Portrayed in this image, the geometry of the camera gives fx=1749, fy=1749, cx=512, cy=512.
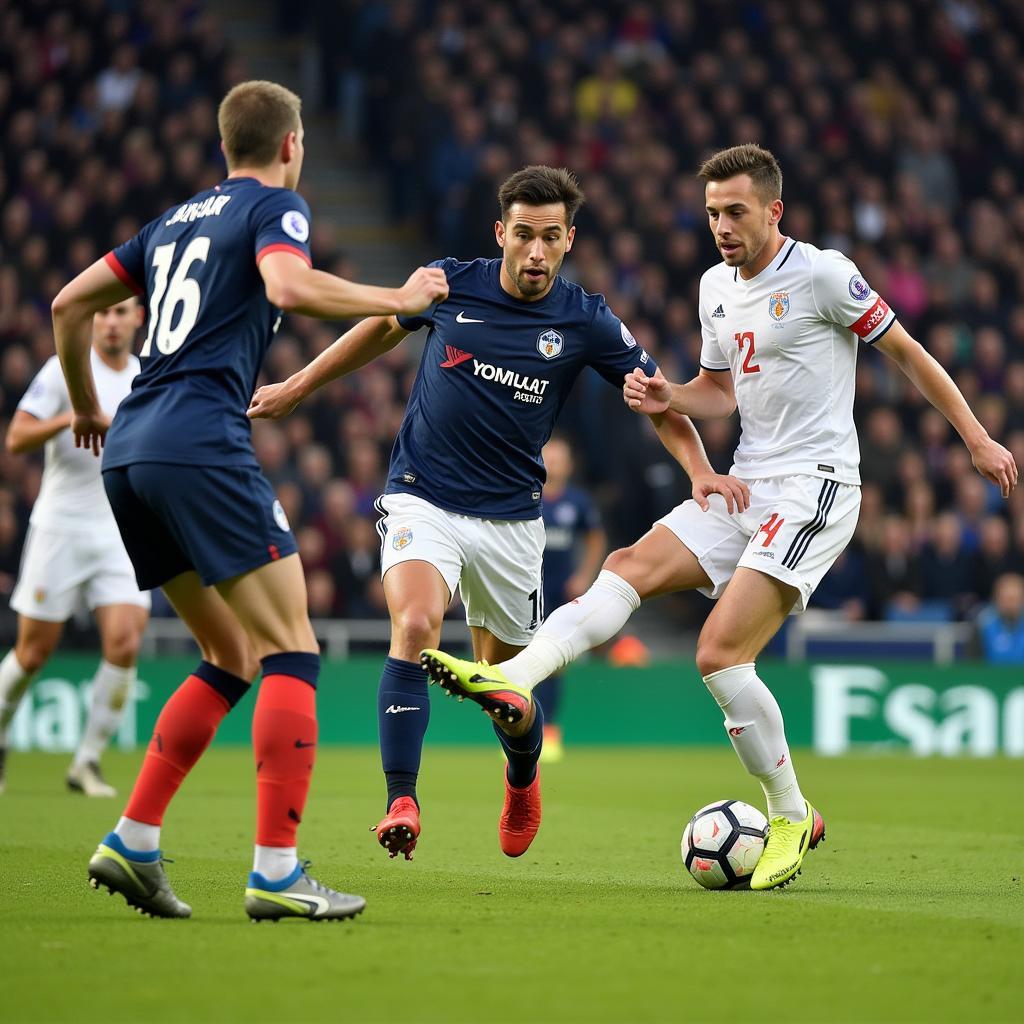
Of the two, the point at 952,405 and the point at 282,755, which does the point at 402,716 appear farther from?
the point at 952,405

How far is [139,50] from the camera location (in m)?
19.7

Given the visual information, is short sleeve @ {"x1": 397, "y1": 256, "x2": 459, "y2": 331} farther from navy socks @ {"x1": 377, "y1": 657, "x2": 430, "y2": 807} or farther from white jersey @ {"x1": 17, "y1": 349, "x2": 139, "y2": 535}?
white jersey @ {"x1": 17, "y1": 349, "x2": 139, "y2": 535}

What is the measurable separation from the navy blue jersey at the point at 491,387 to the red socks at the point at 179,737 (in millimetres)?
1645

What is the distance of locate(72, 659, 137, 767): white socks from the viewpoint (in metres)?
10.2

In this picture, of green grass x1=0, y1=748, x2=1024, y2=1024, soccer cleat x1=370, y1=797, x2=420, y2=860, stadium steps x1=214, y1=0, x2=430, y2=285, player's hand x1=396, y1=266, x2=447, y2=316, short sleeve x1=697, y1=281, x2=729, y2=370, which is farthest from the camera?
stadium steps x1=214, y1=0, x2=430, y2=285

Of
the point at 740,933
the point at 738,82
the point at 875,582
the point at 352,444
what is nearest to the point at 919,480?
the point at 875,582

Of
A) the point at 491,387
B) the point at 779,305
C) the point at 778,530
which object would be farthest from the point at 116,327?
the point at 778,530

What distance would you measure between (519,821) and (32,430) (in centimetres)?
405

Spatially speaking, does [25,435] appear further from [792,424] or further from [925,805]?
[925,805]

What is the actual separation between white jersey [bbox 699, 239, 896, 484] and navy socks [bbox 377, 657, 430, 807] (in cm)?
151

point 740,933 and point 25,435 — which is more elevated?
point 25,435

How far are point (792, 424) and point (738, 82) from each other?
52.2ft

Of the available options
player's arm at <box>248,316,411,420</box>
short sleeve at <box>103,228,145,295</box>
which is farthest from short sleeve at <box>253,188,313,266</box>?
player's arm at <box>248,316,411,420</box>

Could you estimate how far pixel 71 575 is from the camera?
10.0 m
